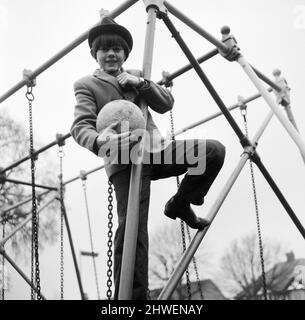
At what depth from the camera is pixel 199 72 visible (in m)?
4.74

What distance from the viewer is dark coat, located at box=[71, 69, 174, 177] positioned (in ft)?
11.1

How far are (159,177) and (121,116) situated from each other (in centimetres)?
68

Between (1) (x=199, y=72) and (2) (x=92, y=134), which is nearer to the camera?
(2) (x=92, y=134)

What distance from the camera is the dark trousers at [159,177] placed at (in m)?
3.17

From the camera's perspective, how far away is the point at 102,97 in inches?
138

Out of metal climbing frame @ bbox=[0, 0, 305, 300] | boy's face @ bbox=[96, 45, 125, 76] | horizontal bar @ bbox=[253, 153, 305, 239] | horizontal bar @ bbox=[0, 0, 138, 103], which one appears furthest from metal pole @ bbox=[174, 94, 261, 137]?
boy's face @ bbox=[96, 45, 125, 76]

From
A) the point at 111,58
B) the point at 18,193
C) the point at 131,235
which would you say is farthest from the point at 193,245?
the point at 18,193

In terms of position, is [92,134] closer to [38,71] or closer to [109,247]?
[109,247]

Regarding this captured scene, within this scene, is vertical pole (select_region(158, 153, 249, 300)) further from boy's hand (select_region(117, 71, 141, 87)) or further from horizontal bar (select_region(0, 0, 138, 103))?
horizontal bar (select_region(0, 0, 138, 103))

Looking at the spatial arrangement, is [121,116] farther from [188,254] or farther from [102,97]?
[188,254]
